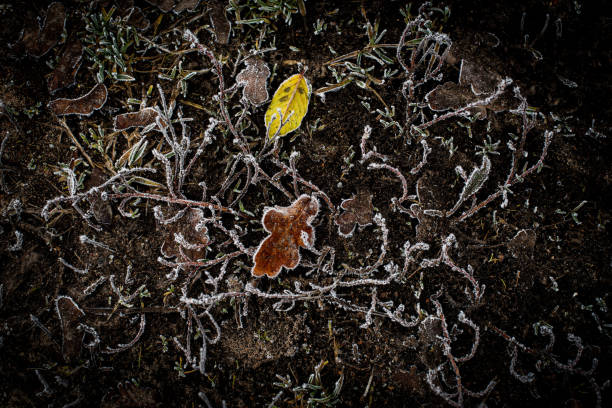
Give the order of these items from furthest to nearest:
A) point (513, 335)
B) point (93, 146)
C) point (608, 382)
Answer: point (93, 146)
point (513, 335)
point (608, 382)

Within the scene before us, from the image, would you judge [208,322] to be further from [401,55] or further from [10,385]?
[401,55]

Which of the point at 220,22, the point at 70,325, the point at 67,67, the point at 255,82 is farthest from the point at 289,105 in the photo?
the point at 70,325

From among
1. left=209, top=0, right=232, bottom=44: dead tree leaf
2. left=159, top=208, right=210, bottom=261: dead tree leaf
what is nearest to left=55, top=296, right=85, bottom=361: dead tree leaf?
left=159, top=208, right=210, bottom=261: dead tree leaf

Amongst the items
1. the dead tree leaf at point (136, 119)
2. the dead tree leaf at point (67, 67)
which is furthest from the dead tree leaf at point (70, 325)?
the dead tree leaf at point (67, 67)

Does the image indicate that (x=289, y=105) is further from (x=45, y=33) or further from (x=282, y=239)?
(x=45, y=33)

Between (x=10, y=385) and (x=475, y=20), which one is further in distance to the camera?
(x=475, y=20)

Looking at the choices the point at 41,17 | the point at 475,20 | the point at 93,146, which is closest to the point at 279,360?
the point at 93,146
